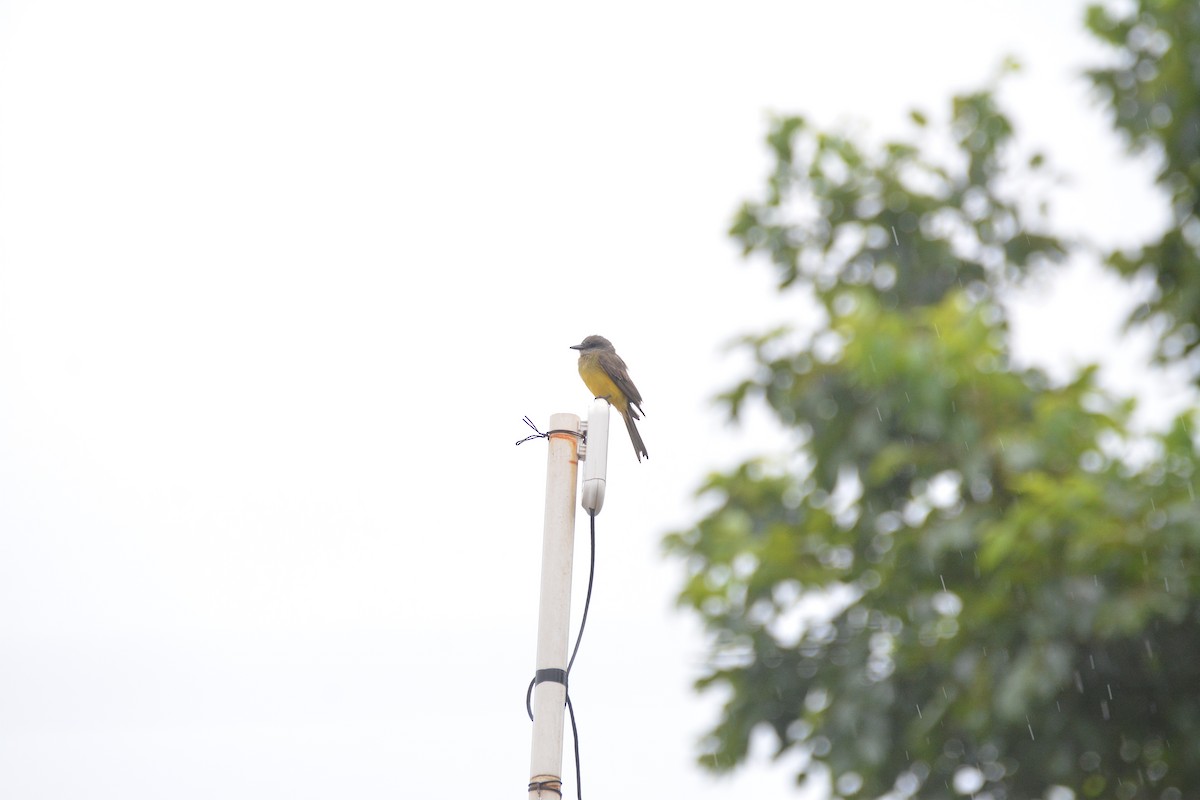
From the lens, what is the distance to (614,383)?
748 centimetres

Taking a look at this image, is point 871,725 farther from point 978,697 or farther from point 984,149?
point 984,149

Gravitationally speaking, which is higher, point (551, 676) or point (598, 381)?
point (598, 381)

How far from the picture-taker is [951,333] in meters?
5.05

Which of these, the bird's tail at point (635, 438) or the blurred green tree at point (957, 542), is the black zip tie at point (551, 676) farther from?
the bird's tail at point (635, 438)

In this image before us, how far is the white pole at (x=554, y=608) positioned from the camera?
4.11 meters

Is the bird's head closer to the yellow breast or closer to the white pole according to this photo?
the yellow breast

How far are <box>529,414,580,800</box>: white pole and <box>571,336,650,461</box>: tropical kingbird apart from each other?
2.68 meters

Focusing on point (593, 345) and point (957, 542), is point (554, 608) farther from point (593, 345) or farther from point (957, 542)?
point (593, 345)

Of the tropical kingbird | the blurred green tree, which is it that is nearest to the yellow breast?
the tropical kingbird

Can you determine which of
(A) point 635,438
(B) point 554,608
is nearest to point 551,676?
(B) point 554,608

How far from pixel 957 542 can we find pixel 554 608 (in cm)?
158

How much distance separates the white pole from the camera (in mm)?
4105

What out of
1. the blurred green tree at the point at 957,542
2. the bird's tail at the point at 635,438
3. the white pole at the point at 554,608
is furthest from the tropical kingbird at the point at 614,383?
the white pole at the point at 554,608

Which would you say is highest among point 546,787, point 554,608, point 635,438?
point 635,438
